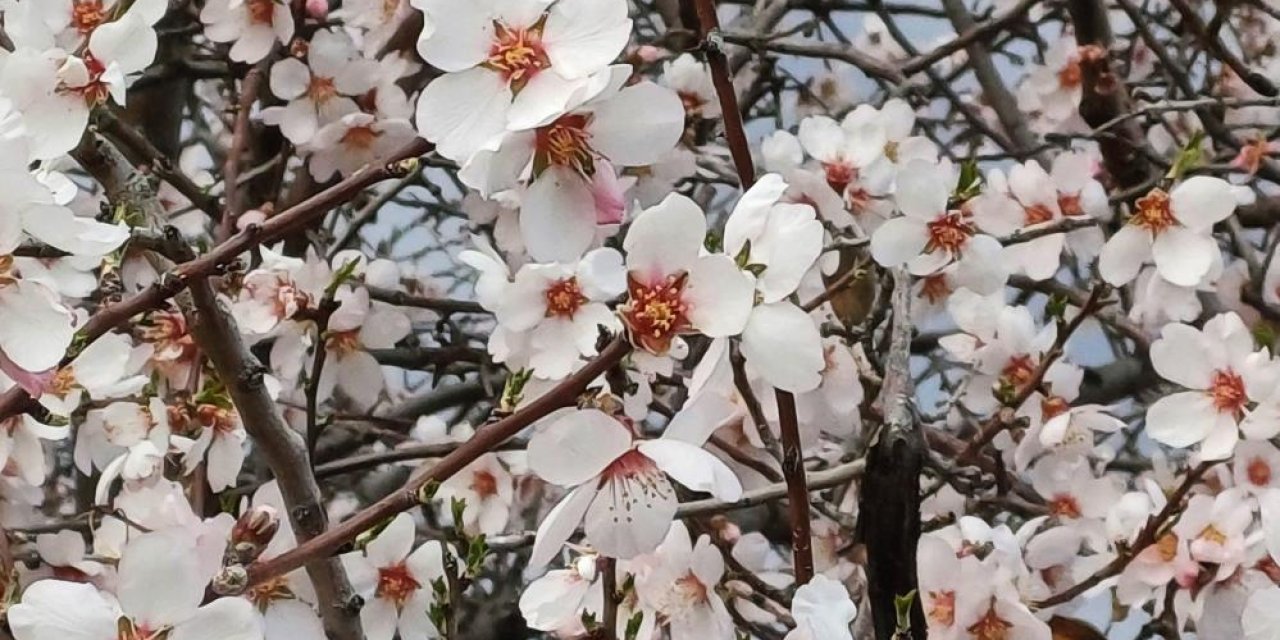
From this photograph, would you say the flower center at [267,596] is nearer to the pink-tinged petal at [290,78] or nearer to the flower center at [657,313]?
the flower center at [657,313]

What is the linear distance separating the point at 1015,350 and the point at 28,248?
0.94 metres

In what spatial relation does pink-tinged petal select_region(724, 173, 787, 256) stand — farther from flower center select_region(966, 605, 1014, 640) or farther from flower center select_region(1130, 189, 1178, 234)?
flower center select_region(1130, 189, 1178, 234)

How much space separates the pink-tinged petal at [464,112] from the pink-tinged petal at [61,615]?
0.92 feet

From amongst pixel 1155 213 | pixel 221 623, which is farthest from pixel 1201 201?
pixel 221 623

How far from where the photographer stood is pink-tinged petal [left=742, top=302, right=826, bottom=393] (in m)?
0.66

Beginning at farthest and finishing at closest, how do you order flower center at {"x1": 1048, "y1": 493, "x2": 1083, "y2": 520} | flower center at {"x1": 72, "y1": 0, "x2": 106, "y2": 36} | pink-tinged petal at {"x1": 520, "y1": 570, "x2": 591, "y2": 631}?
flower center at {"x1": 1048, "y1": 493, "x2": 1083, "y2": 520}, flower center at {"x1": 72, "y1": 0, "x2": 106, "y2": 36}, pink-tinged petal at {"x1": 520, "y1": 570, "x2": 591, "y2": 631}

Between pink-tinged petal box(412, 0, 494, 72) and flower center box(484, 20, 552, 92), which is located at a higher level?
pink-tinged petal box(412, 0, 494, 72)

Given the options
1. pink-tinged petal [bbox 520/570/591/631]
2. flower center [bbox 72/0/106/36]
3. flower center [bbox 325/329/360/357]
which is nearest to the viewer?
pink-tinged petal [bbox 520/570/591/631]

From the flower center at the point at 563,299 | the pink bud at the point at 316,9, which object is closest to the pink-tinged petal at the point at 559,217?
the flower center at the point at 563,299

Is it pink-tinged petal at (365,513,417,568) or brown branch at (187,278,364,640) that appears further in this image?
pink-tinged petal at (365,513,417,568)

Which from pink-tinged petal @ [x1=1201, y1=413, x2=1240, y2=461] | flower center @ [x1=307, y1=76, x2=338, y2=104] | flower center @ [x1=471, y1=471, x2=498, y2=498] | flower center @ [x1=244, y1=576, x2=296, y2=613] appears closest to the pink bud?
flower center @ [x1=307, y1=76, x2=338, y2=104]

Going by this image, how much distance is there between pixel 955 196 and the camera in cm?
103

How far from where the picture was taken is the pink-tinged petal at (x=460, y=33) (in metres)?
0.67

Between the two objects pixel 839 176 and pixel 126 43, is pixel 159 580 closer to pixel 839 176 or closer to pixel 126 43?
pixel 126 43
